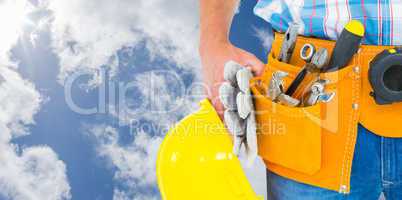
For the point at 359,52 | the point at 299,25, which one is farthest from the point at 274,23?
the point at 359,52

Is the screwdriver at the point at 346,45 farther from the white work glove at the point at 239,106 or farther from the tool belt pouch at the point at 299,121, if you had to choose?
the white work glove at the point at 239,106

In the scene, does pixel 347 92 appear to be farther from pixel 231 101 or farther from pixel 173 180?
pixel 173 180

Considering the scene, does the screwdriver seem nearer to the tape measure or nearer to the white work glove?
the tape measure

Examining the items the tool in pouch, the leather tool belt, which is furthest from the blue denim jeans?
the tool in pouch

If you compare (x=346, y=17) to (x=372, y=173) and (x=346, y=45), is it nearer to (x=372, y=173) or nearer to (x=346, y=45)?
(x=346, y=45)

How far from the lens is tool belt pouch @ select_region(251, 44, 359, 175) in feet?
3.60

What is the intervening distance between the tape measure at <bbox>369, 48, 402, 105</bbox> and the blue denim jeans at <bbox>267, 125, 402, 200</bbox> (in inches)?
4.4

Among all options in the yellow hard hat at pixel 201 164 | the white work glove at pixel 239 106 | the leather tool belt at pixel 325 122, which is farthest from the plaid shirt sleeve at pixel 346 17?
the yellow hard hat at pixel 201 164

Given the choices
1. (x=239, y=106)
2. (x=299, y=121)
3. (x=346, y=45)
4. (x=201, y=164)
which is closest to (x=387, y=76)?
(x=346, y=45)

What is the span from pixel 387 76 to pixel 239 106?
1.14 feet

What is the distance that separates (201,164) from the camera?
1245mm

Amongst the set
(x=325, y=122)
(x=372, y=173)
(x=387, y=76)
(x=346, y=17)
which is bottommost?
(x=372, y=173)

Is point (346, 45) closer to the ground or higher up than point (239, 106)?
higher up

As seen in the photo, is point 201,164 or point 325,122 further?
point 201,164
